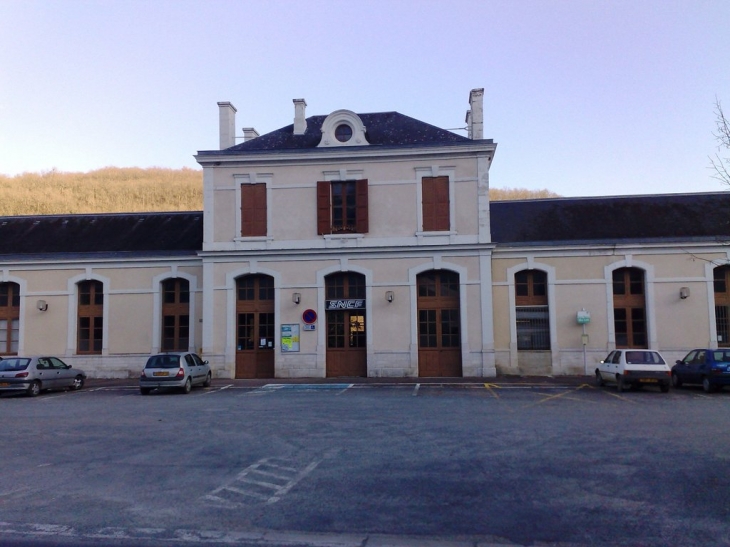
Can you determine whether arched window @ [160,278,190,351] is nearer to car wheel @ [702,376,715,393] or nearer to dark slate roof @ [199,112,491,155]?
dark slate roof @ [199,112,491,155]

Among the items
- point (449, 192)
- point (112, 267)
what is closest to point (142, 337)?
point (112, 267)

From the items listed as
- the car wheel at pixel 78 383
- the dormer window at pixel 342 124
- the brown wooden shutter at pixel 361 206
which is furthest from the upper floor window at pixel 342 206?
the car wheel at pixel 78 383

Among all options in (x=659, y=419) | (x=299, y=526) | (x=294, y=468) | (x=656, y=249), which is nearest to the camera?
(x=299, y=526)

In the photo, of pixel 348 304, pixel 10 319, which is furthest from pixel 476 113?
pixel 10 319

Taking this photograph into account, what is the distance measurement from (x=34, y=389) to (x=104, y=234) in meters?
10.5

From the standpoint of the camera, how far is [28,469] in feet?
30.3

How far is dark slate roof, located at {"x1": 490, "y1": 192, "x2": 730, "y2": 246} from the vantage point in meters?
25.8

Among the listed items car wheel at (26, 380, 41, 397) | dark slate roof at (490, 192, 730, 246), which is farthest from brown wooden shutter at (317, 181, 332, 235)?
car wheel at (26, 380, 41, 397)

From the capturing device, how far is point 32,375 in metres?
20.5

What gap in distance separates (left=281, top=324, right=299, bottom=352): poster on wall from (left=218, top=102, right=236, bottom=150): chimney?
849cm

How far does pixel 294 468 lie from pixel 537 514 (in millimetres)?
3681

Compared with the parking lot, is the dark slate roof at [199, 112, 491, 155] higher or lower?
higher

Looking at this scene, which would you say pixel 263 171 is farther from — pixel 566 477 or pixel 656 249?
pixel 566 477

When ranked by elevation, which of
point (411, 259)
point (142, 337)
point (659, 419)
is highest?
point (411, 259)
